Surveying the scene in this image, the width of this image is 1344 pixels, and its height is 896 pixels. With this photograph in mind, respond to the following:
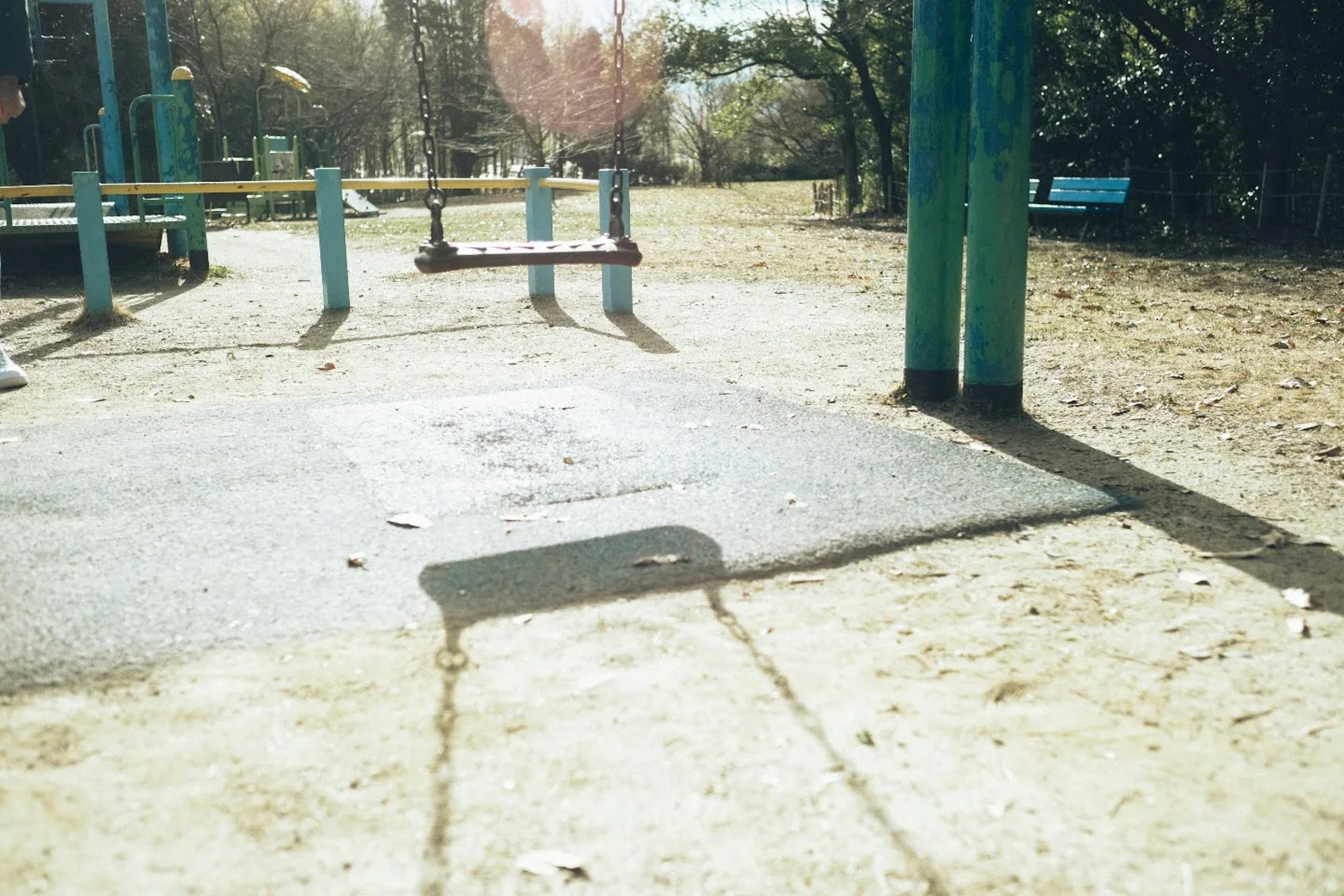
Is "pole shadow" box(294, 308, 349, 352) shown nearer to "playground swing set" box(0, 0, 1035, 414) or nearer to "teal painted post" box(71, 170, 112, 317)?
"teal painted post" box(71, 170, 112, 317)

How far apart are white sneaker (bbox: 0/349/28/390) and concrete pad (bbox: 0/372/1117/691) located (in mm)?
1313

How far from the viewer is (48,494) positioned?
4.09 metres

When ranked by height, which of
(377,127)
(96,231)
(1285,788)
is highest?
(377,127)

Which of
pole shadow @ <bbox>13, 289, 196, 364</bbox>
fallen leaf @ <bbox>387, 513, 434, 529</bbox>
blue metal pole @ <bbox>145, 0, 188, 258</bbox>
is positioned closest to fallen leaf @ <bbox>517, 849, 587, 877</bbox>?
fallen leaf @ <bbox>387, 513, 434, 529</bbox>

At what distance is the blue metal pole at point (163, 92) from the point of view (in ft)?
41.2

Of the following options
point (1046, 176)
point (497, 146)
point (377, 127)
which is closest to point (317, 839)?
point (1046, 176)

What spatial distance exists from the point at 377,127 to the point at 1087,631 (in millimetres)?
36835

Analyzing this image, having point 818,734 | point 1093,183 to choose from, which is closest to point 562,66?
point 1093,183

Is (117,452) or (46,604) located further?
(117,452)

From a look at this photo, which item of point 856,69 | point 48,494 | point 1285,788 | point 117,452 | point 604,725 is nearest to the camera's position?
point 1285,788

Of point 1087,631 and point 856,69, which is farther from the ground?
point 856,69

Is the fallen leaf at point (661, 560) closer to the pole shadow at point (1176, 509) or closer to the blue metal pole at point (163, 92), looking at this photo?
the pole shadow at point (1176, 509)

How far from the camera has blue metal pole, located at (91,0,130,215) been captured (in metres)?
13.3

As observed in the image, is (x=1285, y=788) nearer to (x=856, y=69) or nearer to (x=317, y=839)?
(x=317, y=839)
